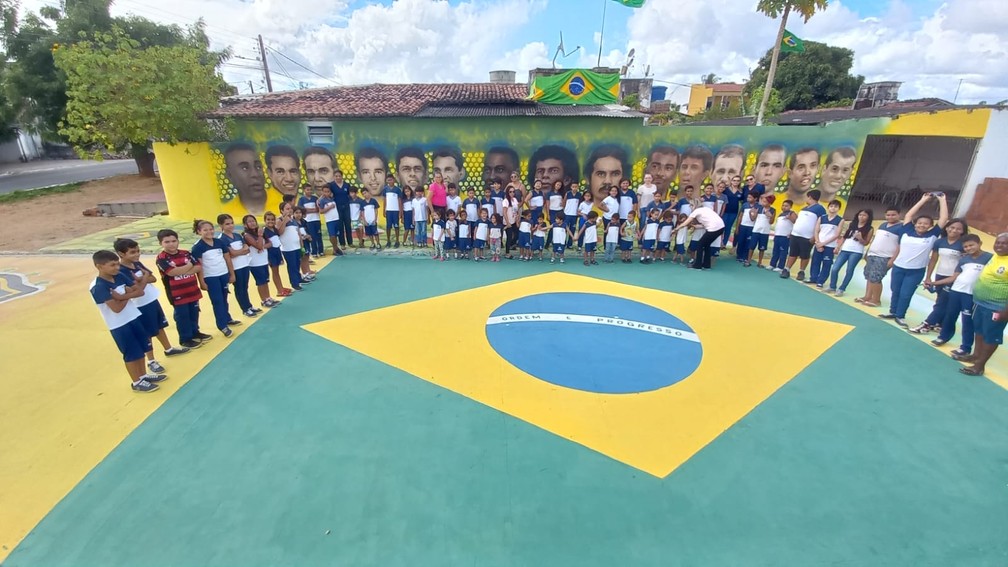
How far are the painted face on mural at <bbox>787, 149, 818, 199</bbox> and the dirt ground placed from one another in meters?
19.0

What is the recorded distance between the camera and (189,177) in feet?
42.2

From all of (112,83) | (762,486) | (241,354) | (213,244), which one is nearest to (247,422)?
(241,354)

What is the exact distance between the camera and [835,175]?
1177cm

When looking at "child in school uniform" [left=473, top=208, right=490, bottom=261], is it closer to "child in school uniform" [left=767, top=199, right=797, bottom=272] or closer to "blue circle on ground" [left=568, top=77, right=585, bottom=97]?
"child in school uniform" [left=767, top=199, right=797, bottom=272]

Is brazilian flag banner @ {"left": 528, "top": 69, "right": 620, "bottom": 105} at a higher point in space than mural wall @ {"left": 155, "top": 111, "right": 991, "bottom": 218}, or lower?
higher

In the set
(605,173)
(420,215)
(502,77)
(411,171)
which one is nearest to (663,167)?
(605,173)

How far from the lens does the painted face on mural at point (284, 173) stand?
41.4 feet

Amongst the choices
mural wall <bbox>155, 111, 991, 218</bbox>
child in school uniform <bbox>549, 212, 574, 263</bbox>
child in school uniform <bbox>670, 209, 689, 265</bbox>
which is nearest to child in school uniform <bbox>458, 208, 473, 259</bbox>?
child in school uniform <bbox>549, 212, 574, 263</bbox>

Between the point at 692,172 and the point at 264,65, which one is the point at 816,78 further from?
the point at 264,65

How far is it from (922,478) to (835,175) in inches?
419

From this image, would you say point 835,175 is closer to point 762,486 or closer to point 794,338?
point 794,338

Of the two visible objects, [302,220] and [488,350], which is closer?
[488,350]

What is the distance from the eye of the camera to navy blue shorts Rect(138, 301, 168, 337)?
16.3ft

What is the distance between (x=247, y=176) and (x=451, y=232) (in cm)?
736
